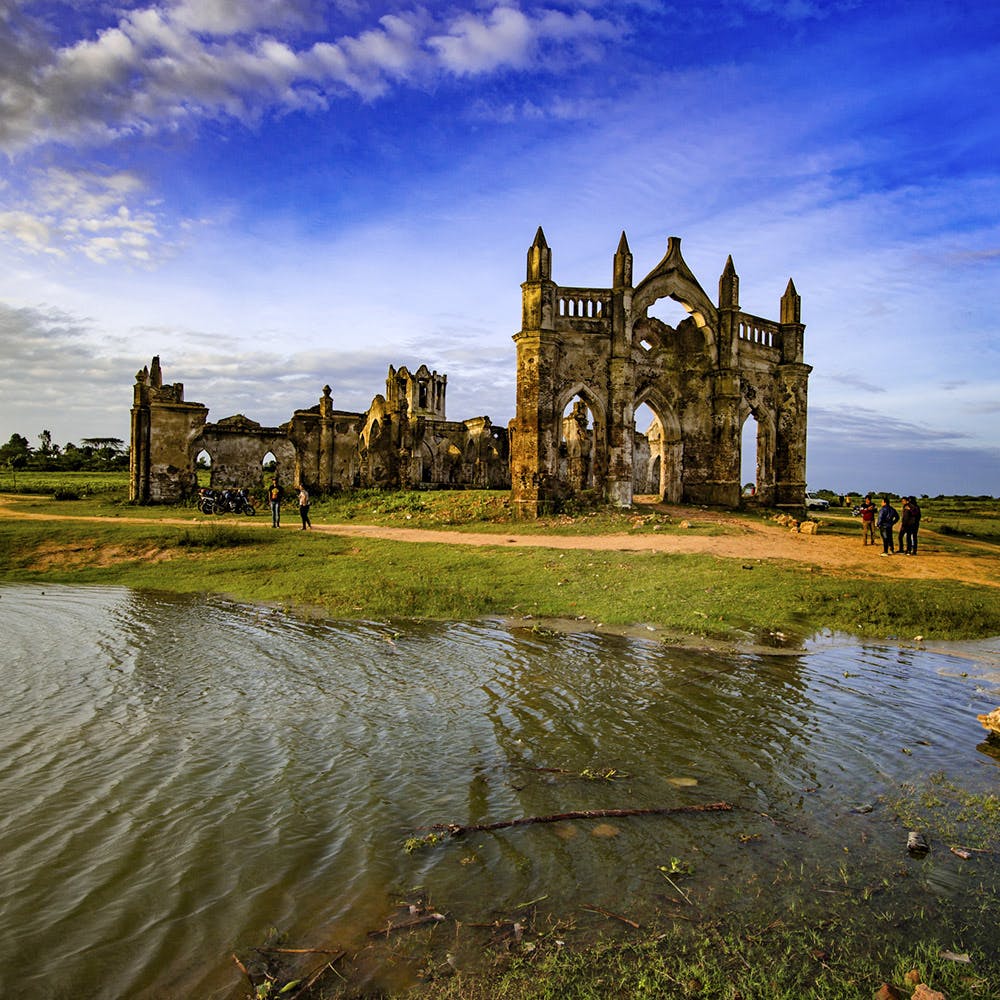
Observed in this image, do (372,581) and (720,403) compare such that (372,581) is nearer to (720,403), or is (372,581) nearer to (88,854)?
(88,854)

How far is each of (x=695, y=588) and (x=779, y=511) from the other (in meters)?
19.2

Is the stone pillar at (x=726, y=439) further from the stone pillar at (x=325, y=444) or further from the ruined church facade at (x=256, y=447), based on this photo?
the stone pillar at (x=325, y=444)

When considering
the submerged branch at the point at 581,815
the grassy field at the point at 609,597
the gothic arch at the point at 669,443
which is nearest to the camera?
the grassy field at the point at 609,597

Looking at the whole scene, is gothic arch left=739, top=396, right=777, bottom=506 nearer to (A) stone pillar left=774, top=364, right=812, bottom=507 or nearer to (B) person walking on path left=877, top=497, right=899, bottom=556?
(A) stone pillar left=774, top=364, right=812, bottom=507

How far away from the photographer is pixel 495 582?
15.2m

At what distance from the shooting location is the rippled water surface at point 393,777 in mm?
4160

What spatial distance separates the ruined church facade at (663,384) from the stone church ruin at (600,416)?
51 mm

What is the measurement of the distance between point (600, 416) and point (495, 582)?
14.6m

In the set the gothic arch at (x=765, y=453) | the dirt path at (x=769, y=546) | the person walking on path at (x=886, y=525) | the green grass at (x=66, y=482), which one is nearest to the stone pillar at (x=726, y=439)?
the gothic arch at (x=765, y=453)

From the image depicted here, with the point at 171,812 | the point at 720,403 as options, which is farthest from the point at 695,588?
the point at 720,403

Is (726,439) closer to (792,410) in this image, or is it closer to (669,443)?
(669,443)

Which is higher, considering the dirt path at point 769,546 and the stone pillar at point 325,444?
the stone pillar at point 325,444

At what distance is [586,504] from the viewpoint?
2741cm

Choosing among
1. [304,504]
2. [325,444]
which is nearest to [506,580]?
[304,504]
